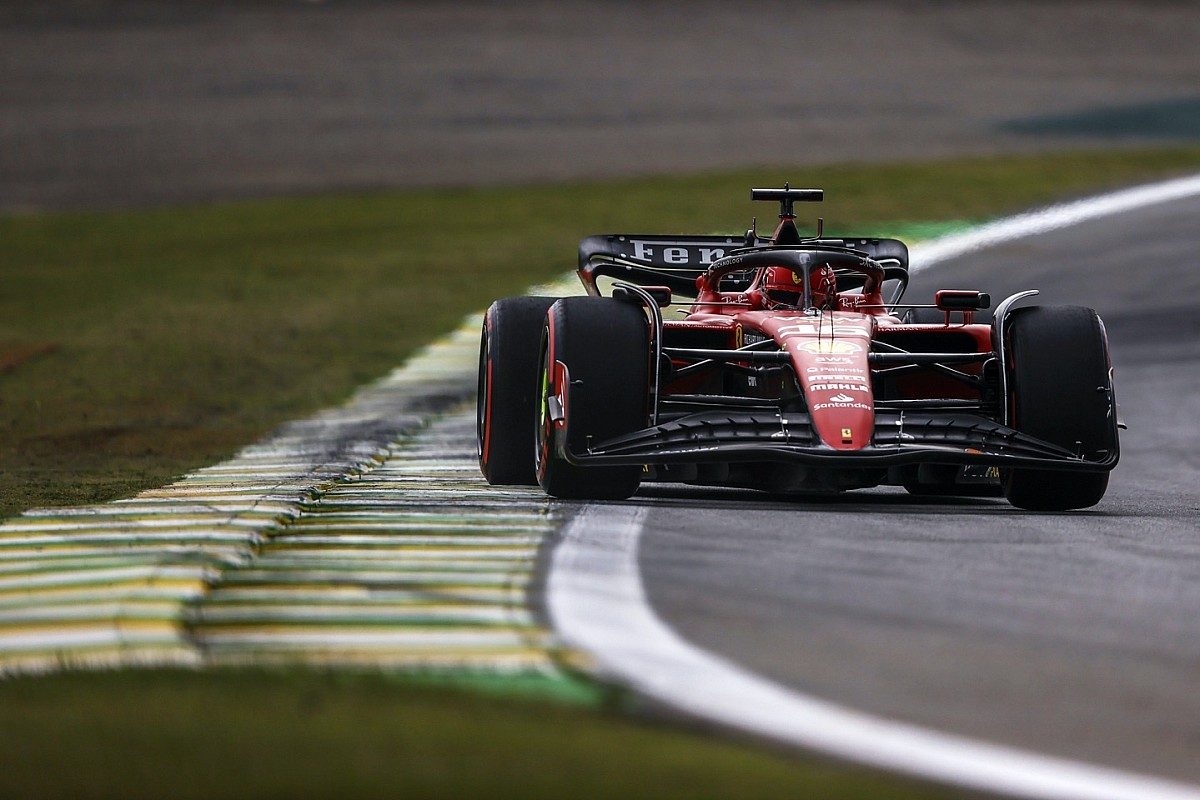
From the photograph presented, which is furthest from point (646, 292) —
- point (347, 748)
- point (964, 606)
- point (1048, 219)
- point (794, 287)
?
point (1048, 219)

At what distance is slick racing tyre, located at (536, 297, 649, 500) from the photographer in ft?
30.0

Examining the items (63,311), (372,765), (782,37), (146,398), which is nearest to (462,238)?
(63,311)

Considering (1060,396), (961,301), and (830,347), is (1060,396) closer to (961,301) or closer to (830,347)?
(961,301)

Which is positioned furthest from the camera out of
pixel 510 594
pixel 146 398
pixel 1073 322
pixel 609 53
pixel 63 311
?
pixel 609 53

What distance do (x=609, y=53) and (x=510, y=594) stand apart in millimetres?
50637

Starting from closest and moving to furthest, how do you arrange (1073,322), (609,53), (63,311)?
(1073,322) < (63,311) < (609,53)

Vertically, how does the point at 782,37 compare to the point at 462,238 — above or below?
above

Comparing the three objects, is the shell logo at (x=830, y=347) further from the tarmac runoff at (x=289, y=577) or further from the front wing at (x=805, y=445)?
the tarmac runoff at (x=289, y=577)

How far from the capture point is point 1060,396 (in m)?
9.50

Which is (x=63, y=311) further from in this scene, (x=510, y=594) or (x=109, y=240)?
(x=510, y=594)

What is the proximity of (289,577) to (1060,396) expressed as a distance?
14.4ft

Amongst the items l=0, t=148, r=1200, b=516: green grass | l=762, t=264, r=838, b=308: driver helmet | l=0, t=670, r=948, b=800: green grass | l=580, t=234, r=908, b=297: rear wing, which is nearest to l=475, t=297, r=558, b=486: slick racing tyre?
l=762, t=264, r=838, b=308: driver helmet

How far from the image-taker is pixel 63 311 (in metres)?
23.2

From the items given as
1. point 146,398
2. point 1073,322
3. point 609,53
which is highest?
point 609,53
